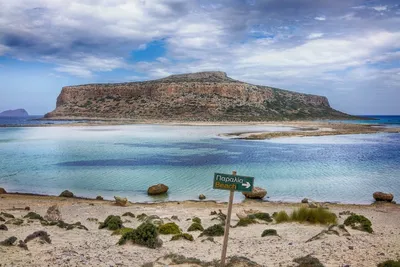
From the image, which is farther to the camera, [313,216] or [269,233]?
[313,216]

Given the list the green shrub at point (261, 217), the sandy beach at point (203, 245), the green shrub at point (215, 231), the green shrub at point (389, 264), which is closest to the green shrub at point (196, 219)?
the sandy beach at point (203, 245)

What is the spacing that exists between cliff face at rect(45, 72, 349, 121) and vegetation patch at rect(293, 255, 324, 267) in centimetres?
9894

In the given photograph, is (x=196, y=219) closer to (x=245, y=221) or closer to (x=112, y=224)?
(x=245, y=221)

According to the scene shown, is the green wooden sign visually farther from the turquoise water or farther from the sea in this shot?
the turquoise water

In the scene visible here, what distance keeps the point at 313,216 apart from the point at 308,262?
5.60 meters

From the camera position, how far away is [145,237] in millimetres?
10023

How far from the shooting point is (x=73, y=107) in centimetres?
13850

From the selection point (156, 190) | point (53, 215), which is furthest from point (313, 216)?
point (53, 215)

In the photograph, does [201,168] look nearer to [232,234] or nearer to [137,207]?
[137,207]

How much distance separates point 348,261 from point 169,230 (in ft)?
18.4

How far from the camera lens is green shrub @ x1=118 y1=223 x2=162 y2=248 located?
989 cm

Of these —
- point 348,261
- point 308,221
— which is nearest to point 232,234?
point 308,221

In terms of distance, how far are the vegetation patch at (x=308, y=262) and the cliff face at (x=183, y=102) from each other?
325 feet

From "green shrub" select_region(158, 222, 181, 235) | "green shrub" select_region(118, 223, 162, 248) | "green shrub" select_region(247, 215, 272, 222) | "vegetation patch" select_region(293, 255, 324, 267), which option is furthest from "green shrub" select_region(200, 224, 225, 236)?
"vegetation patch" select_region(293, 255, 324, 267)
